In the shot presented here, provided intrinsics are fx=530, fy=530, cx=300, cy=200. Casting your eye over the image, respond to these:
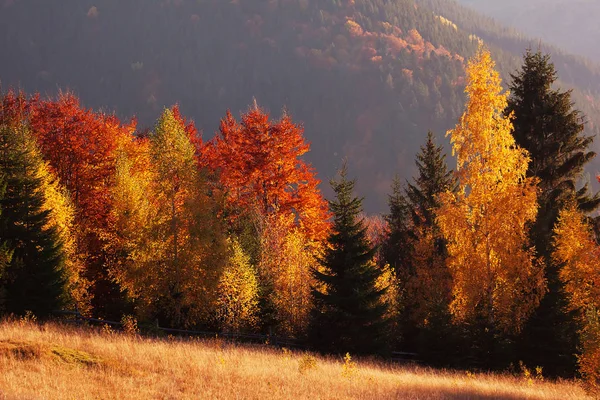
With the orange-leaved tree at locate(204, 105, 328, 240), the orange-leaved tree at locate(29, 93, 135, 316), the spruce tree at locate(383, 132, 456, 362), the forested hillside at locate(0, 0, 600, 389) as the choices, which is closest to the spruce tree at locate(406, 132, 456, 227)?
the spruce tree at locate(383, 132, 456, 362)

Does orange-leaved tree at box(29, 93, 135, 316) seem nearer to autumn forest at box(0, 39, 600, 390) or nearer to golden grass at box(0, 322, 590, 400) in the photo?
autumn forest at box(0, 39, 600, 390)

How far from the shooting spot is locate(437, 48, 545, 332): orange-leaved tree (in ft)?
78.9

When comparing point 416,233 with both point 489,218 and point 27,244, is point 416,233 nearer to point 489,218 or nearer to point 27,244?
point 489,218

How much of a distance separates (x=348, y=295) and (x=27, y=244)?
16.1 meters

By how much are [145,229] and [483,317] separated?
55.8ft

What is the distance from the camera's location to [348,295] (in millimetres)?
26797

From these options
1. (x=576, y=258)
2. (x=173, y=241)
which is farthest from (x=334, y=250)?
(x=576, y=258)

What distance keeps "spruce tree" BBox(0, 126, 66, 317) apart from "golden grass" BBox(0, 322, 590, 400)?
197 inches

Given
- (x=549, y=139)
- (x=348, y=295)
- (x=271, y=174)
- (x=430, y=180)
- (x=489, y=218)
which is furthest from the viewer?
(x=430, y=180)

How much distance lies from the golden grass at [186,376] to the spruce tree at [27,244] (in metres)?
5.01

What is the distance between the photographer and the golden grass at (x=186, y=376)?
546 inches

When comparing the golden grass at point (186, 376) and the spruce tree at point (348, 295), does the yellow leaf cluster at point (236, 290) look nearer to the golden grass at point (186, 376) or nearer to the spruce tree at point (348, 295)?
the spruce tree at point (348, 295)

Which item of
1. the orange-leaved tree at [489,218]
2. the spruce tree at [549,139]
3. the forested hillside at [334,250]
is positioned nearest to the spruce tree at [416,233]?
the forested hillside at [334,250]

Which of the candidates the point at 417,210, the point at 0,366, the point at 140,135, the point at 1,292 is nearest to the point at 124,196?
the point at 1,292
